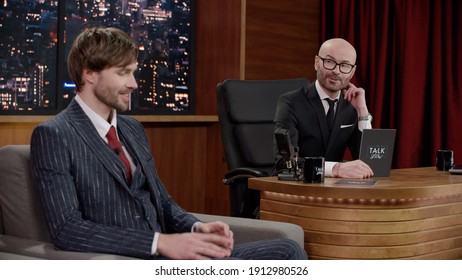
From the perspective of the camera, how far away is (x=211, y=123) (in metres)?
6.14

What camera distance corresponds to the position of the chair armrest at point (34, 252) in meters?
2.31

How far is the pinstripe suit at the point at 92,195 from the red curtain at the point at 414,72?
3.24 meters

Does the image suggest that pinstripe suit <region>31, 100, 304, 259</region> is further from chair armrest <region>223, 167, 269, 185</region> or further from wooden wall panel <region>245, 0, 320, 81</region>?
wooden wall panel <region>245, 0, 320, 81</region>

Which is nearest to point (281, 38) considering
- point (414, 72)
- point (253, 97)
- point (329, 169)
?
point (414, 72)

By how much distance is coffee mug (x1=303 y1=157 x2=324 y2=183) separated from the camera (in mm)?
3199

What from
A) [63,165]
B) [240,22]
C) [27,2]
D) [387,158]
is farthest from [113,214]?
[240,22]

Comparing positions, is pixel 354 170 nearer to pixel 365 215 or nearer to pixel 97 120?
pixel 365 215

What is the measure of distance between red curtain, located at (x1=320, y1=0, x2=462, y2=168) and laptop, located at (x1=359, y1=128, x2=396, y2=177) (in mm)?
2205

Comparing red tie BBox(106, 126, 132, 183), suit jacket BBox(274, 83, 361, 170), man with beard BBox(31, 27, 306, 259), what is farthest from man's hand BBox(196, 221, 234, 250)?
suit jacket BBox(274, 83, 361, 170)

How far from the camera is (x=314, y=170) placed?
10.5ft

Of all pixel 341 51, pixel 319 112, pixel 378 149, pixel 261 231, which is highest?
pixel 341 51

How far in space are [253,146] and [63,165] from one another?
1.98 meters

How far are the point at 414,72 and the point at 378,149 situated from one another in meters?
2.36
